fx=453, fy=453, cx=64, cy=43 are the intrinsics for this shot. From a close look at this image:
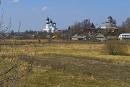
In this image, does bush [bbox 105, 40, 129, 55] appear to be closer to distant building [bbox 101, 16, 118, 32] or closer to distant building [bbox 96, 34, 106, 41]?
distant building [bbox 96, 34, 106, 41]

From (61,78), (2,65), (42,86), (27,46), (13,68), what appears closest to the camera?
(13,68)

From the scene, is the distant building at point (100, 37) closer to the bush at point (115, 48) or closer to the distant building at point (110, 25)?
the distant building at point (110, 25)

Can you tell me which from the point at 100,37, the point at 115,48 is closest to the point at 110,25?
the point at 100,37

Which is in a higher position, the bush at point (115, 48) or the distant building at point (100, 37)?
the distant building at point (100, 37)

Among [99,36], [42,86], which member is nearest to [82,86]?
[42,86]

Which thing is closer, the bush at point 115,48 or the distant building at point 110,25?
the bush at point 115,48

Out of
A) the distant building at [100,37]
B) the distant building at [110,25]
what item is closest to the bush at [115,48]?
the distant building at [100,37]

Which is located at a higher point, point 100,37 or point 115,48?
point 100,37

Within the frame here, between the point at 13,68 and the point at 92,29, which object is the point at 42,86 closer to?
the point at 13,68

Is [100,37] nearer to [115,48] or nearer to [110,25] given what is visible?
[110,25]

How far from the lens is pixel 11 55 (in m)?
7.93

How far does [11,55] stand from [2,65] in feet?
0.84

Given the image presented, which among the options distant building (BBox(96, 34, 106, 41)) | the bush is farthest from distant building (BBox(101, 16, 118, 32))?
the bush

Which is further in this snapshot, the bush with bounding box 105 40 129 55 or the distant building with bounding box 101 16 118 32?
the distant building with bounding box 101 16 118 32
